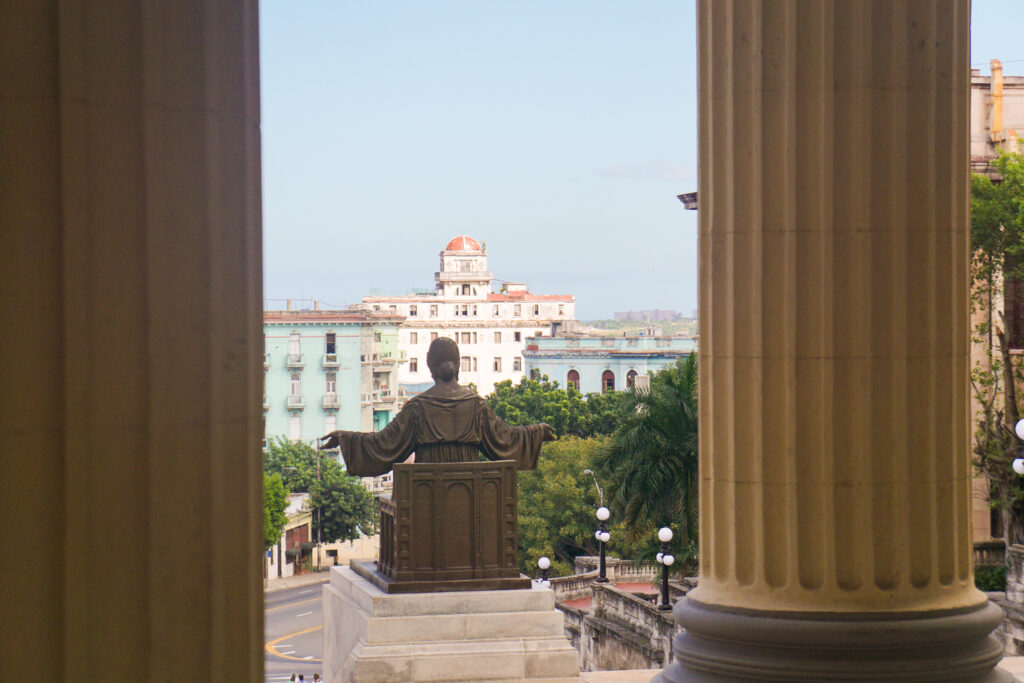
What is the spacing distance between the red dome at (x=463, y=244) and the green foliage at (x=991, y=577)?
13074 cm

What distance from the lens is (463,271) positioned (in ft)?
512

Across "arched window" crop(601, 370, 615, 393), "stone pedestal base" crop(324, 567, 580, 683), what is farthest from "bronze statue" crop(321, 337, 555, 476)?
"arched window" crop(601, 370, 615, 393)

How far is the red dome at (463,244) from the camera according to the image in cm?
15925

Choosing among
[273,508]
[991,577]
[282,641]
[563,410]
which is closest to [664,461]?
[991,577]

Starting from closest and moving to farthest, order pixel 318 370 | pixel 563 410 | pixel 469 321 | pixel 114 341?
pixel 114 341, pixel 563 410, pixel 318 370, pixel 469 321

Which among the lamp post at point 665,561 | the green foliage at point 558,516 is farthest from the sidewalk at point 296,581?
the lamp post at point 665,561

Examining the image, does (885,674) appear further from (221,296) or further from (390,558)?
(390,558)

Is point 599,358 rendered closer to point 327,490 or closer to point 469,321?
point 469,321

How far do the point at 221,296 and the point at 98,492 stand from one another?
2.05ft

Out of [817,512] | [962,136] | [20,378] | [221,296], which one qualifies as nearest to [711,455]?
[817,512]

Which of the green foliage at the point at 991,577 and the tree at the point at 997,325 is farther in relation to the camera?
the tree at the point at 997,325

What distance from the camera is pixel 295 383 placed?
10681 centimetres

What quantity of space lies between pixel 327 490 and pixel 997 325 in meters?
48.5

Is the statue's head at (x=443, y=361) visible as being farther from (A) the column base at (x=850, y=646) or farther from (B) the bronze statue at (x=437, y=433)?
(A) the column base at (x=850, y=646)
